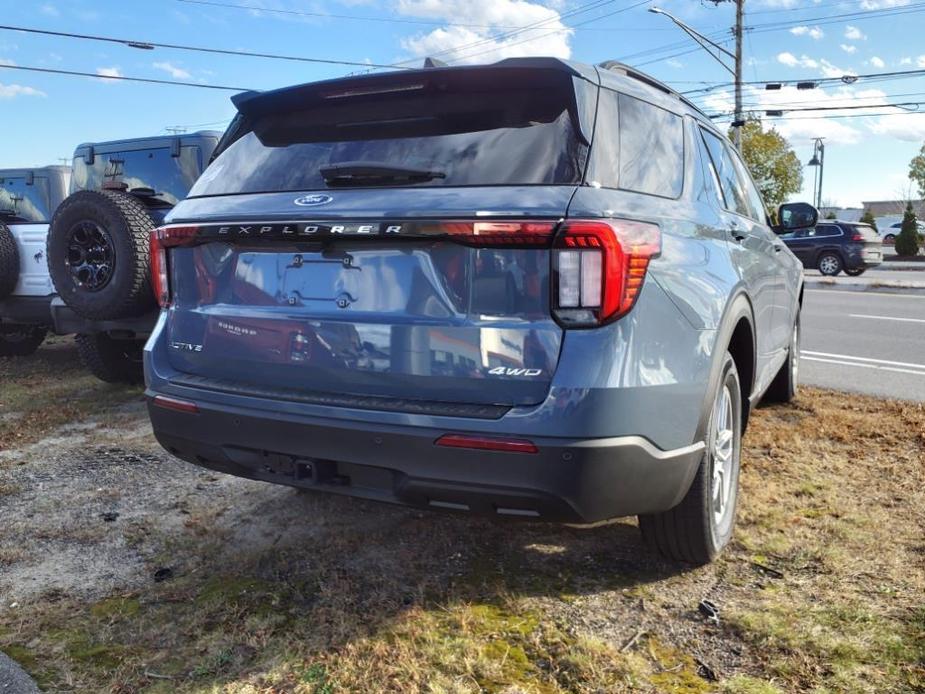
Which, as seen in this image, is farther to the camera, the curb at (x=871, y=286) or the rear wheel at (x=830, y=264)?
the rear wheel at (x=830, y=264)

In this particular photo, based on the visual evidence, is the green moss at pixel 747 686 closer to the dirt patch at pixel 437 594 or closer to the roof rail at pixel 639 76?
the dirt patch at pixel 437 594

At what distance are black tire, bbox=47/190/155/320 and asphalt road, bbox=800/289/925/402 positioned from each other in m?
5.65

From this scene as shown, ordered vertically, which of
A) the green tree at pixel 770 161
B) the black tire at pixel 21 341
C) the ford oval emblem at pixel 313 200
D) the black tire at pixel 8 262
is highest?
the green tree at pixel 770 161

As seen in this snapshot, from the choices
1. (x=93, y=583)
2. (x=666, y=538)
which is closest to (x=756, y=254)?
(x=666, y=538)

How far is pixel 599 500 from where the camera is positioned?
7.45ft

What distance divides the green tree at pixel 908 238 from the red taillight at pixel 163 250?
33480mm

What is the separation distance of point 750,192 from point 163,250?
3.47 m

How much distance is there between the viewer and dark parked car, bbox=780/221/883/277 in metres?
21.5

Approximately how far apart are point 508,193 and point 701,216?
1.07 meters

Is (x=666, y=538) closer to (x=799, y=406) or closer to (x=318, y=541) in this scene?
(x=318, y=541)

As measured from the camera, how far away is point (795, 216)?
18.5 feet

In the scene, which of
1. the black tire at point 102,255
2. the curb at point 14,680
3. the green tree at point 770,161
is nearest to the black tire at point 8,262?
the black tire at point 102,255

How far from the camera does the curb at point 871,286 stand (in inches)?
682

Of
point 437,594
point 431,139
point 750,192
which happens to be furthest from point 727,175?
point 437,594
